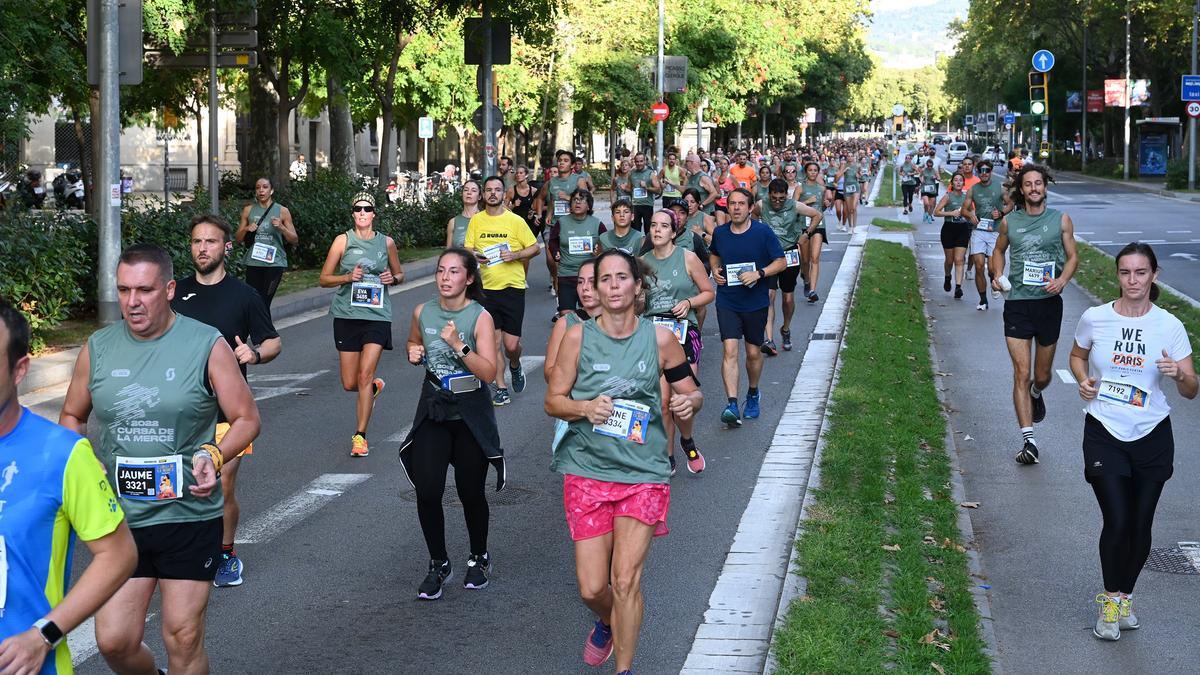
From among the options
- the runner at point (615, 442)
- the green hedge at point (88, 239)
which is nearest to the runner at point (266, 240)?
the green hedge at point (88, 239)

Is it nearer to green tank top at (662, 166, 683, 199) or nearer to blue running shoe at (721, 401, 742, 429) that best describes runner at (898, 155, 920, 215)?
green tank top at (662, 166, 683, 199)

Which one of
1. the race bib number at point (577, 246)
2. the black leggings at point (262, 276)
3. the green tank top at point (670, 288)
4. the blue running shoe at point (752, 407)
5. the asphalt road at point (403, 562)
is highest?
the race bib number at point (577, 246)

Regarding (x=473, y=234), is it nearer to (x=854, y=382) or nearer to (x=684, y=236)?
(x=684, y=236)

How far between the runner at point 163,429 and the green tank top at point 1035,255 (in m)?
6.51

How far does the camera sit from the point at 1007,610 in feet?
22.3

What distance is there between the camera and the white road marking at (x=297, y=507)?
26.8 feet

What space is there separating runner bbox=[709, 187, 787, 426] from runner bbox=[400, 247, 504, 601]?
13.8 ft

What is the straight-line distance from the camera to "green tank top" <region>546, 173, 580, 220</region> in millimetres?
19344

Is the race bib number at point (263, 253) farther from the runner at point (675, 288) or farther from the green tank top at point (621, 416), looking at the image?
the green tank top at point (621, 416)

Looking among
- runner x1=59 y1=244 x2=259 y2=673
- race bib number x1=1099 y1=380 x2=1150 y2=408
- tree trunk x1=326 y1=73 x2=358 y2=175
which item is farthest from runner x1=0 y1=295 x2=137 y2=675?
tree trunk x1=326 y1=73 x2=358 y2=175

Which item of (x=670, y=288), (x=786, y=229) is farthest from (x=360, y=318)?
(x=786, y=229)

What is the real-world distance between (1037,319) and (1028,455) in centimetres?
91

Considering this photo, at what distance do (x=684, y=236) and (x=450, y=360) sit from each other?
5.15 metres

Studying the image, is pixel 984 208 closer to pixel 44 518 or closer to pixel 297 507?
pixel 297 507
